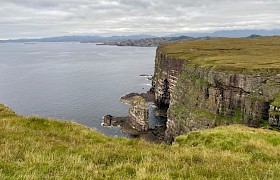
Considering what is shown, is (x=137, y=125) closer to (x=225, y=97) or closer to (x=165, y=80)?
(x=225, y=97)

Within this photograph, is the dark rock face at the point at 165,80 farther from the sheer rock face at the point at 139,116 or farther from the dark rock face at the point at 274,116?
the dark rock face at the point at 274,116

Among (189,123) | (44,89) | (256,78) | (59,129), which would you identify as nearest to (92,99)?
(44,89)

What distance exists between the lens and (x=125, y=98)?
116m

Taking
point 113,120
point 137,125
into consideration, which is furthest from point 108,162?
point 113,120

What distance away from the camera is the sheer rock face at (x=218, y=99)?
55844mm

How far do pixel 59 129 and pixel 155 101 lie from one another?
97.9 m

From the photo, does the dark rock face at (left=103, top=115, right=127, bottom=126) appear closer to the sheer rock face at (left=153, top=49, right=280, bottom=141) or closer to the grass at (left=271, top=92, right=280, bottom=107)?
the sheer rock face at (left=153, top=49, right=280, bottom=141)

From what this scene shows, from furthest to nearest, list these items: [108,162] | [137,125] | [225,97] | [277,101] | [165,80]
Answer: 1. [165,80]
2. [137,125]
3. [225,97]
4. [277,101]
5. [108,162]

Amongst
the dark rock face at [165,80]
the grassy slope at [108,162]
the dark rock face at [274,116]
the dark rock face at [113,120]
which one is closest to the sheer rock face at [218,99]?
the dark rock face at [274,116]

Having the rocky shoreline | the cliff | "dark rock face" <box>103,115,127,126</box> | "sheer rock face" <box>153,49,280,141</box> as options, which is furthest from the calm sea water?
the cliff

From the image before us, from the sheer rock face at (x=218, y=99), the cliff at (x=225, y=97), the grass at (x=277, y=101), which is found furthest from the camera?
the sheer rock face at (x=218, y=99)

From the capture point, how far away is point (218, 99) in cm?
6316

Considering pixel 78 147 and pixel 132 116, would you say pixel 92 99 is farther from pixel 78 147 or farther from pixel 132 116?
pixel 78 147

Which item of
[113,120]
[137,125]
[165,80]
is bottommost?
[113,120]
